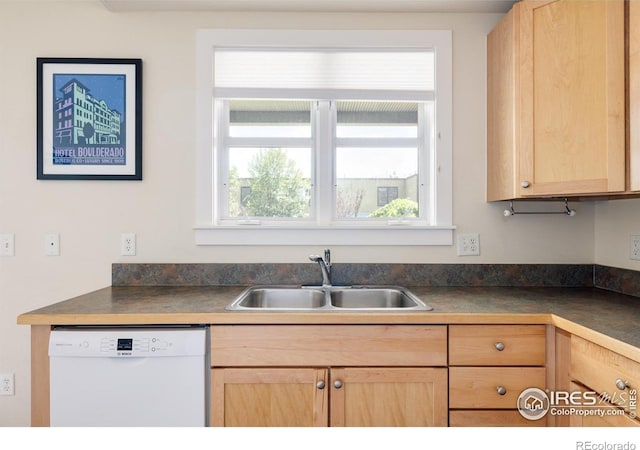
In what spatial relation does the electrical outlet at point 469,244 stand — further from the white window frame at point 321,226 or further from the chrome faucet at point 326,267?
the chrome faucet at point 326,267

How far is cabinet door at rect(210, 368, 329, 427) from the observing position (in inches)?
56.7

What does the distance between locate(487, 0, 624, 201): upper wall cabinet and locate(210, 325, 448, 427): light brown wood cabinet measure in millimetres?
846

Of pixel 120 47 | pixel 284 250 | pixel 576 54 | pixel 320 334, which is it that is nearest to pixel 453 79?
pixel 576 54

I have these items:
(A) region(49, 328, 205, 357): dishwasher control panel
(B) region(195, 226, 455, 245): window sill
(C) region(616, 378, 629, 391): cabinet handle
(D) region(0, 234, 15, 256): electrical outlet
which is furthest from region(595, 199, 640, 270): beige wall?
(D) region(0, 234, 15, 256): electrical outlet

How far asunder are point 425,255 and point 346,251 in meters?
0.44

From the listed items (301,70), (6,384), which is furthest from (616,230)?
(6,384)

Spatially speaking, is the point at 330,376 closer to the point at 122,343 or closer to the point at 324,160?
the point at 122,343

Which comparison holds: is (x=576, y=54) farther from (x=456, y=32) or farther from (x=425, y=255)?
(x=425, y=255)

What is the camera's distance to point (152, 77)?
6.69ft

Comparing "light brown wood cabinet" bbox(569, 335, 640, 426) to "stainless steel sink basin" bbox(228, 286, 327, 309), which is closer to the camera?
"light brown wood cabinet" bbox(569, 335, 640, 426)

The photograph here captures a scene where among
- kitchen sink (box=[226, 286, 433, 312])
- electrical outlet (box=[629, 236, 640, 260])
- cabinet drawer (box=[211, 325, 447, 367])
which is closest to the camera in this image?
cabinet drawer (box=[211, 325, 447, 367])

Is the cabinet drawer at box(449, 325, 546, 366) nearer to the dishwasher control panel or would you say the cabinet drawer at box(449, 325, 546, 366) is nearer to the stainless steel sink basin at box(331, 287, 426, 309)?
the stainless steel sink basin at box(331, 287, 426, 309)

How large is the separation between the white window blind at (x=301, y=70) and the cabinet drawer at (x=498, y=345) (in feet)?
4.48

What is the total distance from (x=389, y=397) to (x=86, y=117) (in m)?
2.06
